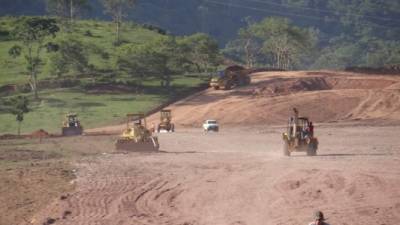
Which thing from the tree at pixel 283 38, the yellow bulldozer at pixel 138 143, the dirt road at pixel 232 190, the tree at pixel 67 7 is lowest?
the dirt road at pixel 232 190

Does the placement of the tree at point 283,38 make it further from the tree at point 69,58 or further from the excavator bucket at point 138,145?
the excavator bucket at point 138,145

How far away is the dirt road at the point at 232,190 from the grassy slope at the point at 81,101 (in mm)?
33507

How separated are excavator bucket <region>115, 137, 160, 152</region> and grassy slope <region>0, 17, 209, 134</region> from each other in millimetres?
24213

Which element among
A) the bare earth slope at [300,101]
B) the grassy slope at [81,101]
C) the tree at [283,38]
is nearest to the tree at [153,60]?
the grassy slope at [81,101]

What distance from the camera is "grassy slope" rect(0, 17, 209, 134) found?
216 feet

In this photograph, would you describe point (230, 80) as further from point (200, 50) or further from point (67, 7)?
point (67, 7)

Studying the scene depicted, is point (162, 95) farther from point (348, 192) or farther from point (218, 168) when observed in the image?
point (348, 192)

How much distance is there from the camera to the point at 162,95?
78.4m

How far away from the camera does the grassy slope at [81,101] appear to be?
6581 centimetres

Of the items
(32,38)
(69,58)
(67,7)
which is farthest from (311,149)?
(67,7)

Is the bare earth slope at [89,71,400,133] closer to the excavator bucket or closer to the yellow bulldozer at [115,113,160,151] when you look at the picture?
the yellow bulldozer at [115,113,160,151]

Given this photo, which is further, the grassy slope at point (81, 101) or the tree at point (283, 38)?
the tree at point (283, 38)

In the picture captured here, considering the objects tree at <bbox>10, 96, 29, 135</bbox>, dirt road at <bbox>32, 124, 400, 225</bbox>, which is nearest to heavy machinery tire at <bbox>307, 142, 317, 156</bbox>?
dirt road at <bbox>32, 124, 400, 225</bbox>

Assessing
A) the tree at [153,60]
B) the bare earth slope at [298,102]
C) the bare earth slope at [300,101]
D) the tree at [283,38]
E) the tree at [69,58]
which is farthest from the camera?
the tree at [283,38]
